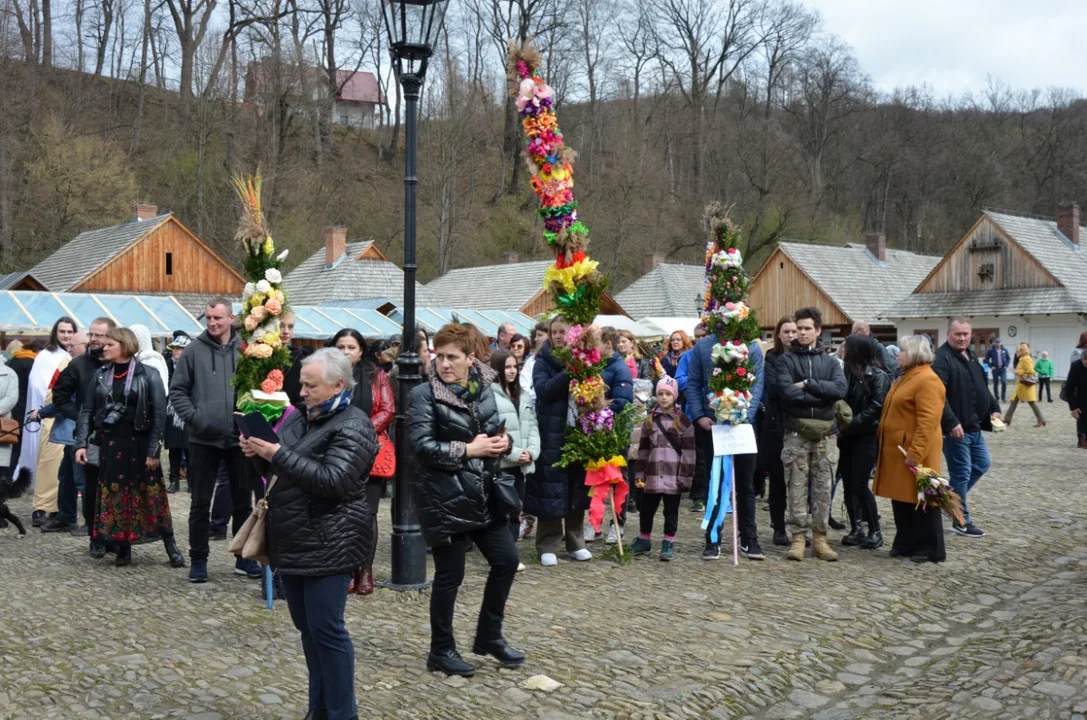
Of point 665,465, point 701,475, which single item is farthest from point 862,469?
point 701,475

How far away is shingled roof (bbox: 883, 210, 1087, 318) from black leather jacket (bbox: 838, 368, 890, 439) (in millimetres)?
39695

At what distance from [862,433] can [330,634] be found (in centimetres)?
578

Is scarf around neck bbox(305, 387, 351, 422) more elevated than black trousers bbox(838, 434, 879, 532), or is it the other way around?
scarf around neck bbox(305, 387, 351, 422)

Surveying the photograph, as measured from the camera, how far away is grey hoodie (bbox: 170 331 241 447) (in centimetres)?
752

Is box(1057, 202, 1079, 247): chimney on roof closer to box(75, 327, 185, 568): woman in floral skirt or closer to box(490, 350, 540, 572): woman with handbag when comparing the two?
box(490, 350, 540, 572): woman with handbag

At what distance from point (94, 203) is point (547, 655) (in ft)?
143

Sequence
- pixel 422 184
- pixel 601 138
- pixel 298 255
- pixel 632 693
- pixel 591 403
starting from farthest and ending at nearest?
pixel 601 138 < pixel 422 184 < pixel 298 255 < pixel 591 403 < pixel 632 693

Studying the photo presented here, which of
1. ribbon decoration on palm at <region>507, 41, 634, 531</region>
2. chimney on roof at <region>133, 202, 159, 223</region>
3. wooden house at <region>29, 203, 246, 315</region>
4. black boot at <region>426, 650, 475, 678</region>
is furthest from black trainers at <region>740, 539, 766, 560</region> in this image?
chimney on roof at <region>133, 202, 159, 223</region>

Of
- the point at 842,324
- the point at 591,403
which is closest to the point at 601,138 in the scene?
the point at 842,324

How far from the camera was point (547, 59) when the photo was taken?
5581 centimetres

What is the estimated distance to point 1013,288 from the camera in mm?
47469

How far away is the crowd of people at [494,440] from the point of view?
5.39 m

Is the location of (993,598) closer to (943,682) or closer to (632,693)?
(943,682)

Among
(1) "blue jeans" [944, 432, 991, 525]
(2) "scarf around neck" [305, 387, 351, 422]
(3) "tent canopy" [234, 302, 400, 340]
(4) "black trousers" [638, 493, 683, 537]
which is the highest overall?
(3) "tent canopy" [234, 302, 400, 340]
